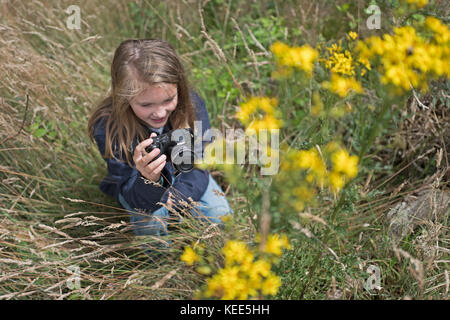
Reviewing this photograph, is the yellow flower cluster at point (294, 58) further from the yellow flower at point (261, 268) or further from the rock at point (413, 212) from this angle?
the rock at point (413, 212)

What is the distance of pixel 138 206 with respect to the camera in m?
1.93

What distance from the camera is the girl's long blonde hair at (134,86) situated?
176cm

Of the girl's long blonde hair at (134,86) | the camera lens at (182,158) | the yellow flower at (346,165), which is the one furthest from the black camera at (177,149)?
the yellow flower at (346,165)

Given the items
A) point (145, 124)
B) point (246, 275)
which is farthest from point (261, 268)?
point (145, 124)

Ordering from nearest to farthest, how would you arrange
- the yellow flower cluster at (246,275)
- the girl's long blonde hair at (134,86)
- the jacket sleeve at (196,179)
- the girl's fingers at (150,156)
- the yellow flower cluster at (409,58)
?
the yellow flower cluster at (409,58) < the yellow flower cluster at (246,275) < the girl's fingers at (150,156) < the girl's long blonde hair at (134,86) < the jacket sleeve at (196,179)

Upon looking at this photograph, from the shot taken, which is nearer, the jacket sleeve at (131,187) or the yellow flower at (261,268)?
the yellow flower at (261,268)

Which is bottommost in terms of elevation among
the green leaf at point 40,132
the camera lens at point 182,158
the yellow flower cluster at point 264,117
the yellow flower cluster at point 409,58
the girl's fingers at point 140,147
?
the camera lens at point 182,158

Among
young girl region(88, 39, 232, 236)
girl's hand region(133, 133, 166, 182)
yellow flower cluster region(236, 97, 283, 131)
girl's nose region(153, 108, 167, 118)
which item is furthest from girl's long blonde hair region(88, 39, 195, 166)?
yellow flower cluster region(236, 97, 283, 131)

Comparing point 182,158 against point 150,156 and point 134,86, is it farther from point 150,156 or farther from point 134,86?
point 134,86

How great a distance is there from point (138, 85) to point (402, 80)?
3.92 ft

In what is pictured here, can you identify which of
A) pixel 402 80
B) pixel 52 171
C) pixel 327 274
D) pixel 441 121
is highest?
pixel 402 80

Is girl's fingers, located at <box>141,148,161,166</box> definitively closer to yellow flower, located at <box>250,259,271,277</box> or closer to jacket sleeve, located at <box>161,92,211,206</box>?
jacket sleeve, located at <box>161,92,211,206</box>
